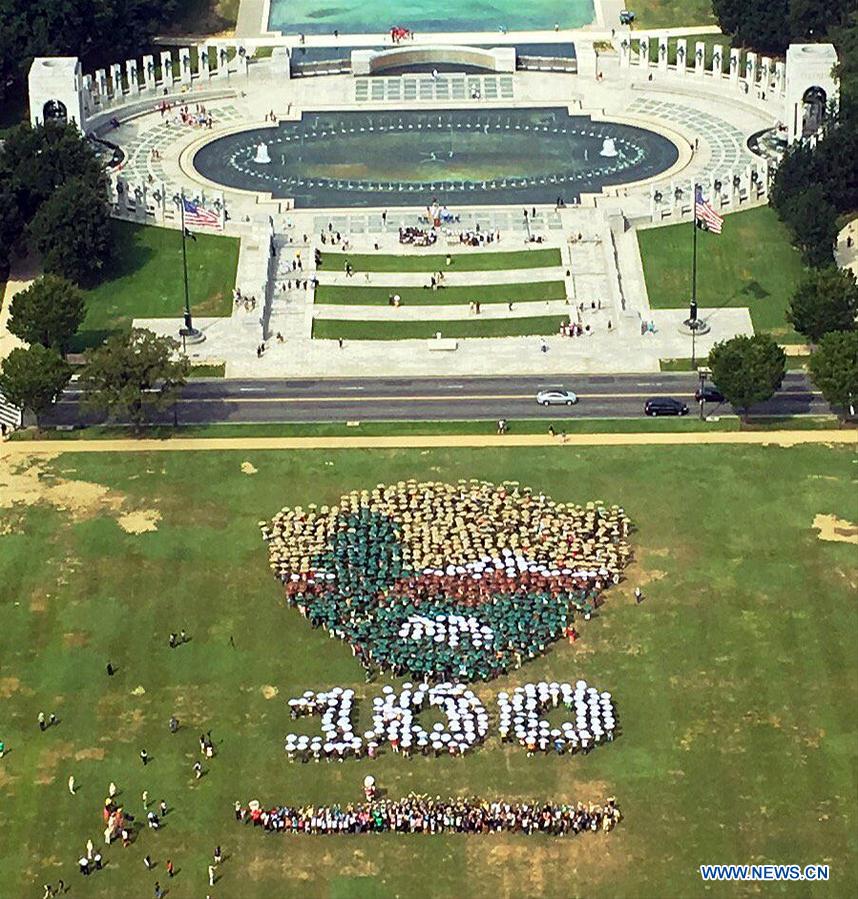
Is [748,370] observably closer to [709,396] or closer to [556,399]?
[709,396]

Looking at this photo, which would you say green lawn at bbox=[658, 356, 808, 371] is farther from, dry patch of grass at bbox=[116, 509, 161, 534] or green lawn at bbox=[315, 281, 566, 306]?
dry patch of grass at bbox=[116, 509, 161, 534]

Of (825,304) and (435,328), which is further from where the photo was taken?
(435,328)

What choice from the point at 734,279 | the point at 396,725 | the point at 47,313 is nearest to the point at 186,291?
the point at 47,313

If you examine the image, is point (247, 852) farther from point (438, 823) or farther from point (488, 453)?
point (488, 453)

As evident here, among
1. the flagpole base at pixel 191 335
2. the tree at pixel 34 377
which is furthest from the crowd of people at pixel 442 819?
the flagpole base at pixel 191 335

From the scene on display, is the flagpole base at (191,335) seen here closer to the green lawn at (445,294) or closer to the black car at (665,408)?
the green lawn at (445,294)
